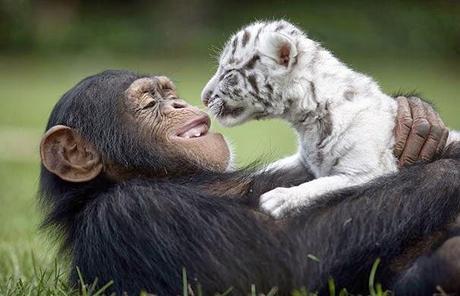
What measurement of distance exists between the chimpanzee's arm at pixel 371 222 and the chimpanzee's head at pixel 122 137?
0.77 m

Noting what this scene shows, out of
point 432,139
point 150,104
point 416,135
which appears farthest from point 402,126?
point 150,104

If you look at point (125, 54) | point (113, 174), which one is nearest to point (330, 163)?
point (113, 174)

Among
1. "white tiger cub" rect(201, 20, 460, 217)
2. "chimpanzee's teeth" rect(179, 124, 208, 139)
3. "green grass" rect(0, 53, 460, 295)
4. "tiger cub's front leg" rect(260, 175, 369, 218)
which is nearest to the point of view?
"tiger cub's front leg" rect(260, 175, 369, 218)

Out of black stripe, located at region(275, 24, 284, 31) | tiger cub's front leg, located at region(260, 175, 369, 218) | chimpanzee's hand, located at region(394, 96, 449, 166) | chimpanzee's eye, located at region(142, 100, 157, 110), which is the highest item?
black stripe, located at region(275, 24, 284, 31)

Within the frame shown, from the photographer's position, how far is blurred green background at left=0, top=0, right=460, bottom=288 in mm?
23031

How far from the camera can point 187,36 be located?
93.0 ft

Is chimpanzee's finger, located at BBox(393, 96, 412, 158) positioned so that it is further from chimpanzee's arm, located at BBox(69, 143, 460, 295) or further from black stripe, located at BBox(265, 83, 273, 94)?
black stripe, located at BBox(265, 83, 273, 94)

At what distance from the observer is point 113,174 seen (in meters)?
4.50

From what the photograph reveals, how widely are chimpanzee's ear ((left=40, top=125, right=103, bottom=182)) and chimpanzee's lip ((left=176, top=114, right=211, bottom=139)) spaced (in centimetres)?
42

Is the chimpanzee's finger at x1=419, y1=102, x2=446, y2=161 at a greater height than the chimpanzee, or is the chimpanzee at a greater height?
the chimpanzee's finger at x1=419, y1=102, x2=446, y2=161

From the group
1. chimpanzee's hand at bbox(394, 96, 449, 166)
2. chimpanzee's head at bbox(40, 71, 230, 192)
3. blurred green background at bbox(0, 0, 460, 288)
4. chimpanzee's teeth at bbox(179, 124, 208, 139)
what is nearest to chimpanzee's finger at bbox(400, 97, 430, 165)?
chimpanzee's hand at bbox(394, 96, 449, 166)

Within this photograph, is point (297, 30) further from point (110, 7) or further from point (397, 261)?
point (110, 7)

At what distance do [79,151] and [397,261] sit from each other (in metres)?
1.61

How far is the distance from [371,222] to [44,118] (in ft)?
40.0
